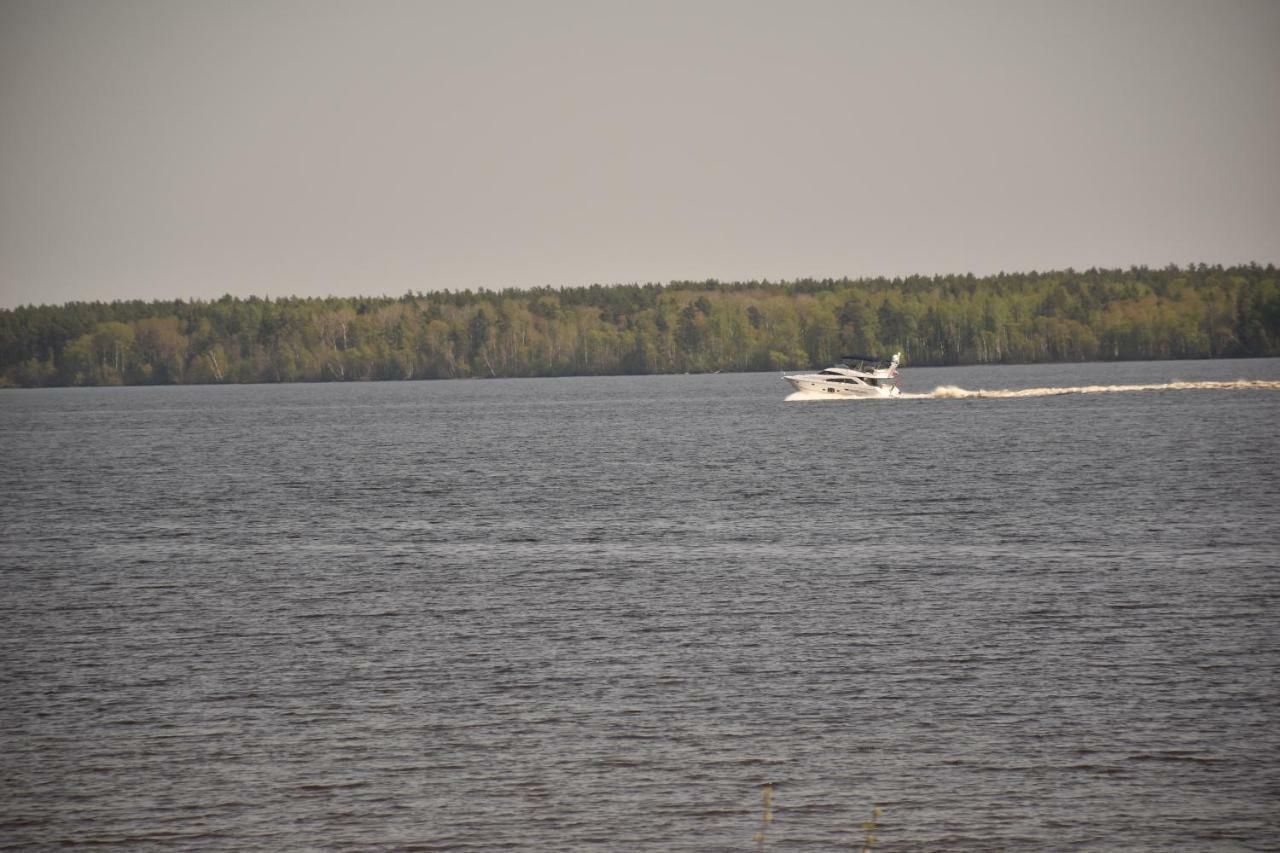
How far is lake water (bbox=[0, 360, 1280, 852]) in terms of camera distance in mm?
25812

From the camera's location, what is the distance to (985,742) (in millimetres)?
29266

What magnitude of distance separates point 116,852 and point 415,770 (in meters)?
5.61

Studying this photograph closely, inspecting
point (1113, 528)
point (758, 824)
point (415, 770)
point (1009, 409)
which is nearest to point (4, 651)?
point (415, 770)

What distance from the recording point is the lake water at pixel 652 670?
25.8 metres

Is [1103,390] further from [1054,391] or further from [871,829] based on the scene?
[871,829]

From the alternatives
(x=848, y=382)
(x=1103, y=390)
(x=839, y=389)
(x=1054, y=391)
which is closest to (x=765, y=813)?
(x=848, y=382)

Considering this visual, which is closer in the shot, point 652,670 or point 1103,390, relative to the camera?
point 652,670

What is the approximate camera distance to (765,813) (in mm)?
25375

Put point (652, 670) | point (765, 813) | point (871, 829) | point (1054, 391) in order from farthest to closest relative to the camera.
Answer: point (1054, 391) < point (652, 670) < point (765, 813) < point (871, 829)

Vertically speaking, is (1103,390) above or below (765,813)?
above

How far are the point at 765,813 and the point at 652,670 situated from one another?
10430 mm

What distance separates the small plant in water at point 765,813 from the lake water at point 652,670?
0.21 meters

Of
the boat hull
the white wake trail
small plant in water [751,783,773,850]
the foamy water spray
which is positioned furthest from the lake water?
the white wake trail

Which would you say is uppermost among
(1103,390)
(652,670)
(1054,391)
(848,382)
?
(848,382)
